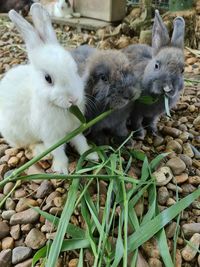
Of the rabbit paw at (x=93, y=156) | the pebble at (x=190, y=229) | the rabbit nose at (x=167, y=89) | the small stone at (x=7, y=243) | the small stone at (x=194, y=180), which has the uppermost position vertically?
the rabbit nose at (x=167, y=89)

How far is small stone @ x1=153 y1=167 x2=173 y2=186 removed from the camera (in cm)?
204

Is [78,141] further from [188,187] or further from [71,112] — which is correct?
[188,187]

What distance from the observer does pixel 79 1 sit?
4945 mm

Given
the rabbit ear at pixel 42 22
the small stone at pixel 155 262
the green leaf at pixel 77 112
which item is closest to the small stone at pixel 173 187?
the small stone at pixel 155 262

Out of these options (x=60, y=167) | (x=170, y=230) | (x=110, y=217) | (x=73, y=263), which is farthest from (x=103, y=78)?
(x=73, y=263)

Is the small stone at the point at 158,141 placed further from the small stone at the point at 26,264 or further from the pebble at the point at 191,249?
the small stone at the point at 26,264

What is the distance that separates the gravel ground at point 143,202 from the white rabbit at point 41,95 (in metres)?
0.13

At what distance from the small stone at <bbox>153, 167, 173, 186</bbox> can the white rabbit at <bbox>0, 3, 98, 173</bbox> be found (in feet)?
1.12

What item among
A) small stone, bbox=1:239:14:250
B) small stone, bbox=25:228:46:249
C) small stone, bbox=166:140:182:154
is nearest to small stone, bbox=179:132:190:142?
small stone, bbox=166:140:182:154

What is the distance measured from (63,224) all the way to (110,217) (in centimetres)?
23

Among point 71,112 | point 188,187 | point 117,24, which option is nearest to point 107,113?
point 71,112

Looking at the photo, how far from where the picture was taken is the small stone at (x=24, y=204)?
1.95 meters

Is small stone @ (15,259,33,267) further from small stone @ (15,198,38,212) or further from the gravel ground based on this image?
small stone @ (15,198,38,212)

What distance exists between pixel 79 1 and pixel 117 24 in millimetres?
698
